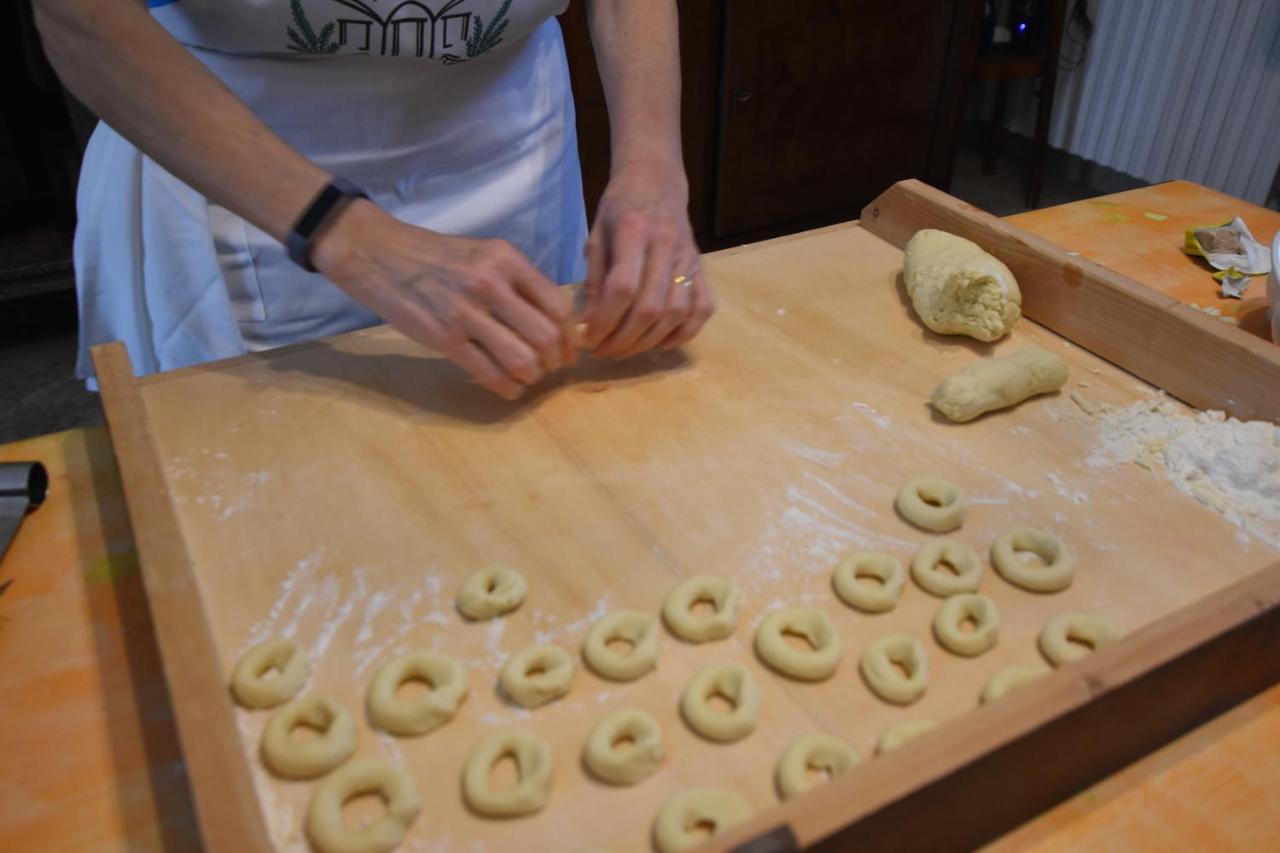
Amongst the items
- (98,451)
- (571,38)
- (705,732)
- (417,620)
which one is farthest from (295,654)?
(571,38)

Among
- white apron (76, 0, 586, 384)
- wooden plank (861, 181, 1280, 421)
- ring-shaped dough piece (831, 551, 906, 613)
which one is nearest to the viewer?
ring-shaped dough piece (831, 551, 906, 613)

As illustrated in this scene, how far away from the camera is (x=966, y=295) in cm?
118

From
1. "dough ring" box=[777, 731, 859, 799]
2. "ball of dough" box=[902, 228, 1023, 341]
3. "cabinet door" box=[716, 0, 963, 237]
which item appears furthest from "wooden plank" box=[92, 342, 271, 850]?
A: "cabinet door" box=[716, 0, 963, 237]

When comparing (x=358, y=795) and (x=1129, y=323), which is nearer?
(x=358, y=795)

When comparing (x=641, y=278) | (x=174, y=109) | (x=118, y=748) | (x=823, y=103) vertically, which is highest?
(x=174, y=109)

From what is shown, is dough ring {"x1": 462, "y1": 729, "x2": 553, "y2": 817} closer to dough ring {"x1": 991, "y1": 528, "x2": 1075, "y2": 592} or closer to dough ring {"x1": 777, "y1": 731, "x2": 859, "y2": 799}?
dough ring {"x1": 777, "y1": 731, "x2": 859, "y2": 799}

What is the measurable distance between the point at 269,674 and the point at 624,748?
0.29m

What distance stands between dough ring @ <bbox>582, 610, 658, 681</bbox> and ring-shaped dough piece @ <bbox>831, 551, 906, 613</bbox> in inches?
6.7

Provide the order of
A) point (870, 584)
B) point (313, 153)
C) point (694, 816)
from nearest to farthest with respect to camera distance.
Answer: point (694, 816) → point (870, 584) → point (313, 153)

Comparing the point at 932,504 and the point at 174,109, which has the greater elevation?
the point at 174,109

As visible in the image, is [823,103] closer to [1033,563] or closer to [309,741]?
[1033,563]

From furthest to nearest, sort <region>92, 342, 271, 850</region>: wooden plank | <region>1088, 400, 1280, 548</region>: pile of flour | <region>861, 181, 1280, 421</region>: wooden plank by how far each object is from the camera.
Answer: <region>861, 181, 1280, 421</region>: wooden plank < <region>1088, 400, 1280, 548</region>: pile of flour < <region>92, 342, 271, 850</region>: wooden plank

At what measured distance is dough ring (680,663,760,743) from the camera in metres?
0.71

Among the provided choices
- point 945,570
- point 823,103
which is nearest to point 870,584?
point 945,570
